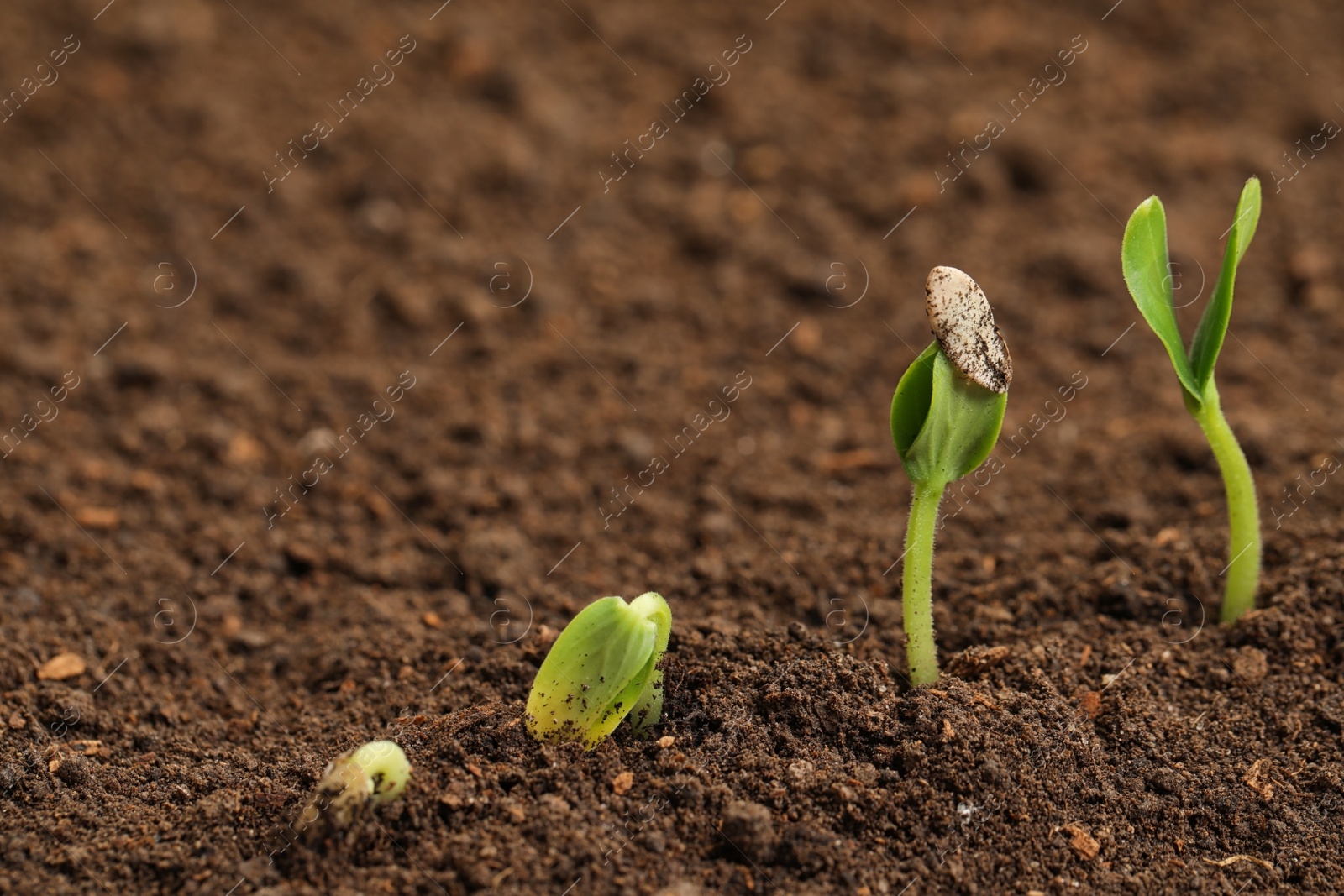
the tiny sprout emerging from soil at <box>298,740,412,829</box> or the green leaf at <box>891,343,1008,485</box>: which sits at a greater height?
the tiny sprout emerging from soil at <box>298,740,412,829</box>

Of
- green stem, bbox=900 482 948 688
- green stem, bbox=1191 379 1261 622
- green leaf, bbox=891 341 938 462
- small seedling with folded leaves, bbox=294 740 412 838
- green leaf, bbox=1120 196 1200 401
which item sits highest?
small seedling with folded leaves, bbox=294 740 412 838

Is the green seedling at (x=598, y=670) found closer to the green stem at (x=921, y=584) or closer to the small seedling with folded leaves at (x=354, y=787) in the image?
the small seedling with folded leaves at (x=354, y=787)

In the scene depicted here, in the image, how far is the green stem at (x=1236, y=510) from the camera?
162 centimetres

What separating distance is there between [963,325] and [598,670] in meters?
0.62

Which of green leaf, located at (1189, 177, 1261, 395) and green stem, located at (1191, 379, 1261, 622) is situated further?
green stem, located at (1191, 379, 1261, 622)

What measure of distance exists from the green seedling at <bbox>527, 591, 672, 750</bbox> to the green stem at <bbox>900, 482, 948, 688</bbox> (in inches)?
13.8

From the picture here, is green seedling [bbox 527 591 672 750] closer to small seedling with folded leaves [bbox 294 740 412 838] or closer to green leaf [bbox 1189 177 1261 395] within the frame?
small seedling with folded leaves [bbox 294 740 412 838]

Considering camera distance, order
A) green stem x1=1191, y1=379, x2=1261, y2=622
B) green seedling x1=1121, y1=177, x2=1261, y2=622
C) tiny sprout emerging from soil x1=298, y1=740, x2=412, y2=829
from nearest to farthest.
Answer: tiny sprout emerging from soil x1=298, y1=740, x2=412, y2=829
green seedling x1=1121, y1=177, x2=1261, y2=622
green stem x1=1191, y1=379, x2=1261, y2=622

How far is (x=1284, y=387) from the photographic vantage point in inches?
104

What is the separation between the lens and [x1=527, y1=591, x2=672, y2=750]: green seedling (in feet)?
4.73

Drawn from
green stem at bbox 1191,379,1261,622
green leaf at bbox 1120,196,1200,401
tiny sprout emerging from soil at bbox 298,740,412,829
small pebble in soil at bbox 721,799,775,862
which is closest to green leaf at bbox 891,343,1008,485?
green leaf at bbox 1120,196,1200,401

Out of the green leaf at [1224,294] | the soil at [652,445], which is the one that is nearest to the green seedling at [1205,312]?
the green leaf at [1224,294]

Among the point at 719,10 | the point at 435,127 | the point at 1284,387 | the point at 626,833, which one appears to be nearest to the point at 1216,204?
the point at 1284,387

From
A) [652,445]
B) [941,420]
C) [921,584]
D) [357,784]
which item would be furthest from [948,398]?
[652,445]
